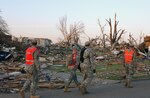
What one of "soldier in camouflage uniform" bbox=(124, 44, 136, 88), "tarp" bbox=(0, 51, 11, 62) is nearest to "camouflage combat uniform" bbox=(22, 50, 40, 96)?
"soldier in camouflage uniform" bbox=(124, 44, 136, 88)

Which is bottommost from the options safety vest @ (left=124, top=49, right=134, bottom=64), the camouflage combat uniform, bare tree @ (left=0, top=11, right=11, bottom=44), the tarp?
the camouflage combat uniform

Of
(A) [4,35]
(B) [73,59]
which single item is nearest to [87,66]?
(B) [73,59]

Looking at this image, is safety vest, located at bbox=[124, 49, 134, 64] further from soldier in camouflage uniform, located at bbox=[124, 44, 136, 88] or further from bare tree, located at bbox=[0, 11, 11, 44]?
bare tree, located at bbox=[0, 11, 11, 44]

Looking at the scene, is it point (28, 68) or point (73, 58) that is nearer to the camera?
point (28, 68)

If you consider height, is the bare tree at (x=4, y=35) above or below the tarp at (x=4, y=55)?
above

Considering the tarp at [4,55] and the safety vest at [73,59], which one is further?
the tarp at [4,55]

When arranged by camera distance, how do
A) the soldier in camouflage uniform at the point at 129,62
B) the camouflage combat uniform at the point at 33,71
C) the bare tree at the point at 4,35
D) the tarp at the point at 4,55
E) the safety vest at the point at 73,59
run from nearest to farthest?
the camouflage combat uniform at the point at 33,71 < the safety vest at the point at 73,59 < the soldier in camouflage uniform at the point at 129,62 < the tarp at the point at 4,55 < the bare tree at the point at 4,35

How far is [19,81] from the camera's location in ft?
51.2

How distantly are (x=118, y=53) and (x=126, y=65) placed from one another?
24.8 m

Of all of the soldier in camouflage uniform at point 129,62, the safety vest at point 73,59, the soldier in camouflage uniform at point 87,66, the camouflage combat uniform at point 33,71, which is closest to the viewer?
the camouflage combat uniform at point 33,71

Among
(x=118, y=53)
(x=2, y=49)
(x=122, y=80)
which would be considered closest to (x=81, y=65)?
(x=122, y=80)

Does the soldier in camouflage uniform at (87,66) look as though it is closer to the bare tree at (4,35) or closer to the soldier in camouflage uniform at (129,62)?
the soldier in camouflage uniform at (129,62)

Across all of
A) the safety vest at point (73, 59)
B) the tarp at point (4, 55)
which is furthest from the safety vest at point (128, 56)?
the tarp at point (4, 55)

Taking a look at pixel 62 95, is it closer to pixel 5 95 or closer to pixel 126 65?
pixel 5 95
